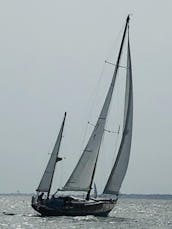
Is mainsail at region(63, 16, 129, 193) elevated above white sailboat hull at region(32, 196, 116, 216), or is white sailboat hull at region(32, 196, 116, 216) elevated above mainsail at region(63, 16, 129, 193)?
mainsail at region(63, 16, 129, 193)

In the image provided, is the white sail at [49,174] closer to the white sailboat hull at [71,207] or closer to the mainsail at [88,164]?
the white sailboat hull at [71,207]

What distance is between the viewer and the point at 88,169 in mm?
57625

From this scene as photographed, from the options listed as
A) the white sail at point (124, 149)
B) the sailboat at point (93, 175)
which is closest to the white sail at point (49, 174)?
the sailboat at point (93, 175)

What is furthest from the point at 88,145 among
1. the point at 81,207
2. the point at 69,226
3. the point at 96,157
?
the point at 69,226

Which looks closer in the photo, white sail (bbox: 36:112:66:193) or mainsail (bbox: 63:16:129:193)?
mainsail (bbox: 63:16:129:193)

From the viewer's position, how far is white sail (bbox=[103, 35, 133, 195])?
5397cm

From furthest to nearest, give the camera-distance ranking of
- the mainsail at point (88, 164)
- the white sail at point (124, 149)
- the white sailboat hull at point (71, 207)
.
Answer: the mainsail at point (88, 164) → the white sailboat hull at point (71, 207) → the white sail at point (124, 149)

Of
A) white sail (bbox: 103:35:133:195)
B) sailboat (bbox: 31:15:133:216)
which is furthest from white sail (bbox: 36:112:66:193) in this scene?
white sail (bbox: 103:35:133:195)

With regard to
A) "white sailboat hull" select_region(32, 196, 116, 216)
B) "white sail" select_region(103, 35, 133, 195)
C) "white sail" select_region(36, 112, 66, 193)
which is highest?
"white sail" select_region(103, 35, 133, 195)

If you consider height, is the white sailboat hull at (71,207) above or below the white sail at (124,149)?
below

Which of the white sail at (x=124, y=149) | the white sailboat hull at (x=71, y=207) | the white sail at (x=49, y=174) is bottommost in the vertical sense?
the white sailboat hull at (x=71, y=207)

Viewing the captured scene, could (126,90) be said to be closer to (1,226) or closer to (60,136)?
(60,136)

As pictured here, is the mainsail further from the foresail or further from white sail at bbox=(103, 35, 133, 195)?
white sail at bbox=(103, 35, 133, 195)

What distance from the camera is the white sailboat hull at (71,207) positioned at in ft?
183
